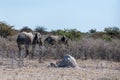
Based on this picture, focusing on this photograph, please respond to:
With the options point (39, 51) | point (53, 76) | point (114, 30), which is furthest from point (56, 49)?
point (114, 30)

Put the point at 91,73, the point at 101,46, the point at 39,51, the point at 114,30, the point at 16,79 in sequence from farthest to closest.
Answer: the point at 114,30, the point at 101,46, the point at 39,51, the point at 91,73, the point at 16,79

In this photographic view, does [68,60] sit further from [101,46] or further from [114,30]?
[114,30]

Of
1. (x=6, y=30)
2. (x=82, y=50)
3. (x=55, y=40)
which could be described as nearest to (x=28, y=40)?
(x=55, y=40)

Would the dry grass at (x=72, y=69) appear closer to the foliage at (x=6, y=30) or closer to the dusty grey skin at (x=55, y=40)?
the dusty grey skin at (x=55, y=40)

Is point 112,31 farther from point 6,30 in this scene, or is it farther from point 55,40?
point 55,40

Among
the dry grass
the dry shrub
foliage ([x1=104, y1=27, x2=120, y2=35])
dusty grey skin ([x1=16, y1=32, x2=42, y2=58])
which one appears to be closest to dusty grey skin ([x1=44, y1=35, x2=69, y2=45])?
the dry grass

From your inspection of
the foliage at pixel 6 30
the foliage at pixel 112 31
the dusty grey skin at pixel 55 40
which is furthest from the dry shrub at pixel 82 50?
the foliage at pixel 112 31

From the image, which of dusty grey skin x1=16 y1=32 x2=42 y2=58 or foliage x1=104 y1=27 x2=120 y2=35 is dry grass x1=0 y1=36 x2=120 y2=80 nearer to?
dusty grey skin x1=16 y1=32 x2=42 y2=58

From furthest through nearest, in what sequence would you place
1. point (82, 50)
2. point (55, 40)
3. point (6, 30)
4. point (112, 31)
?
point (112, 31) → point (6, 30) → point (55, 40) → point (82, 50)

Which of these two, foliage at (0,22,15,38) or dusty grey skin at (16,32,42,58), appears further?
foliage at (0,22,15,38)

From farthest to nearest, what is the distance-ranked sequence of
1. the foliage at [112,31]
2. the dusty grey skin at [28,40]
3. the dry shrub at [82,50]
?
the foliage at [112,31] → the dusty grey skin at [28,40] → the dry shrub at [82,50]

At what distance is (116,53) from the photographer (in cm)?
2375

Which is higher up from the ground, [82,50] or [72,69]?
[82,50]

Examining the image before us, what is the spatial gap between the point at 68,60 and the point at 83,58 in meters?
5.04
